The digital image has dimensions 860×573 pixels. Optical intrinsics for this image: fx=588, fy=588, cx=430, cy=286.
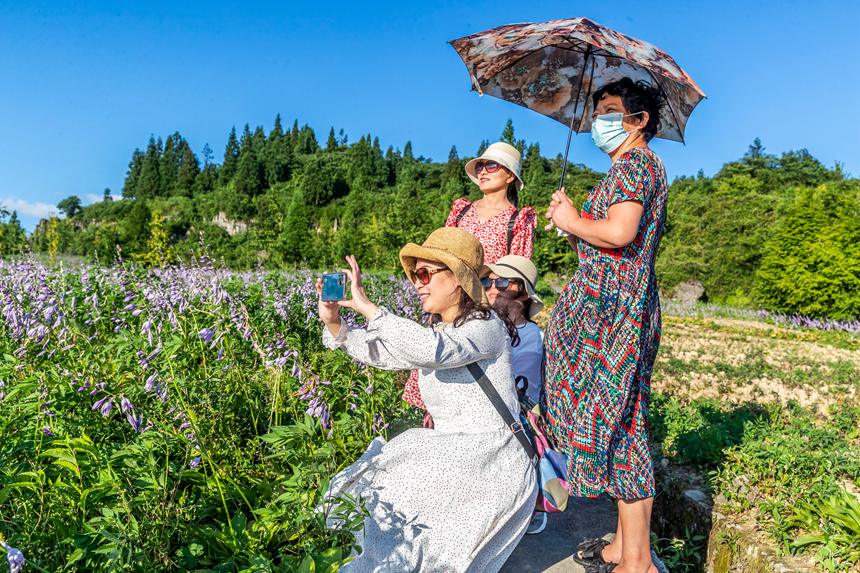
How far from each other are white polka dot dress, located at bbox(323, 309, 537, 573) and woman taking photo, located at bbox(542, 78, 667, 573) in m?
0.28

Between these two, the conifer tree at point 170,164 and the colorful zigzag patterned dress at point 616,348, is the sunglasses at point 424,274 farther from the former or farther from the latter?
the conifer tree at point 170,164

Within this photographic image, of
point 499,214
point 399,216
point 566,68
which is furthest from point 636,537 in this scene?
point 399,216

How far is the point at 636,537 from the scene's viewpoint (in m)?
2.51

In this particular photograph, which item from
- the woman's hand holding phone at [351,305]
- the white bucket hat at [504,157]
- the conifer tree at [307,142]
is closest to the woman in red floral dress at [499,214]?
the white bucket hat at [504,157]

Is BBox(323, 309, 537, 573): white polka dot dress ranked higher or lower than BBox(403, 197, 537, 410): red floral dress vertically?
lower

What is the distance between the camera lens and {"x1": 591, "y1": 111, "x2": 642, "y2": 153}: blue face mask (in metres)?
2.61

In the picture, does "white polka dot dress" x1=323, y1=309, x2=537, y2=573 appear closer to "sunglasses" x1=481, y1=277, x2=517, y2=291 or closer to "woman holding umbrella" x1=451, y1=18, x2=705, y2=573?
"woman holding umbrella" x1=451, y1=18, x2=705, y2=573

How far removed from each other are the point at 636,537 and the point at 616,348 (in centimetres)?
82

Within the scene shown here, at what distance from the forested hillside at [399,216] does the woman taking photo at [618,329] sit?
326 cm

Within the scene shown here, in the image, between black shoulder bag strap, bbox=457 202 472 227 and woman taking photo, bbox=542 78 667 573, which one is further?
black shoulder bag strap, bbox=457 202 472 227

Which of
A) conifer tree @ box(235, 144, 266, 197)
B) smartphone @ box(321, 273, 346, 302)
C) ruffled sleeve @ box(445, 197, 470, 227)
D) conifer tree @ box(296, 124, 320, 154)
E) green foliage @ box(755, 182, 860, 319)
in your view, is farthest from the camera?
conifer tree @ box(296, 124, 320, 154)

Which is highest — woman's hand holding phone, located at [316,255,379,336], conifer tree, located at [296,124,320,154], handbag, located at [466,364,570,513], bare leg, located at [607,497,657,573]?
conifer tree, located at [296,124,320,154]

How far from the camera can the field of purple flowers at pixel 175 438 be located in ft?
6.90

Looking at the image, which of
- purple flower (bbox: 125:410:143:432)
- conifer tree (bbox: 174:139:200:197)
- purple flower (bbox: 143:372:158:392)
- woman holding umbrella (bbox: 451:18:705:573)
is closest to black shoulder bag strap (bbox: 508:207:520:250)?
woman holding umbrella (bbox: 451:18:705:573)
